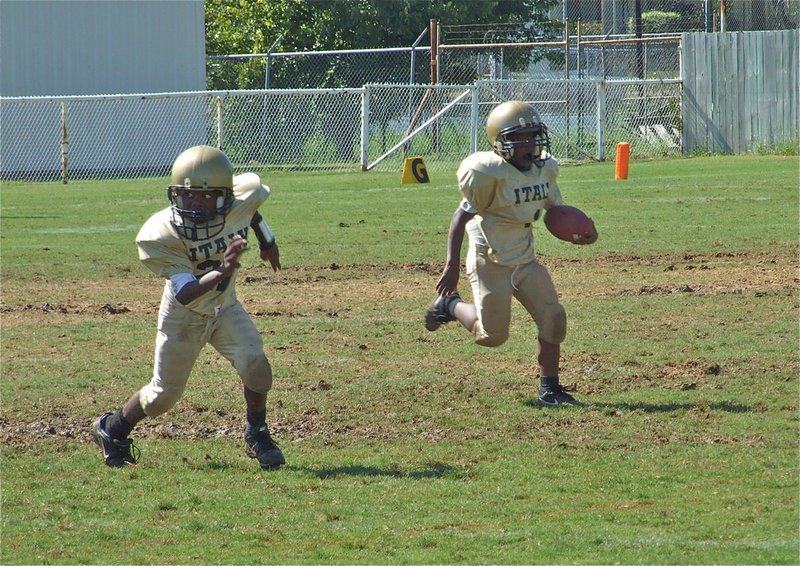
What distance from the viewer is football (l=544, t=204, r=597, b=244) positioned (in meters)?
7.48

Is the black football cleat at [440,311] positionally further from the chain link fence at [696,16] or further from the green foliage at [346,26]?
the green foliage at [346,26]

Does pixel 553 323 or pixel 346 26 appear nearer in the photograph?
pixel 553 323

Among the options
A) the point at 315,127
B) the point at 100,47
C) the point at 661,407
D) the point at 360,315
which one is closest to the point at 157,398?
the point at 661,407

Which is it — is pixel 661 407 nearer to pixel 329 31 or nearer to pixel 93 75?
pixel 93 75

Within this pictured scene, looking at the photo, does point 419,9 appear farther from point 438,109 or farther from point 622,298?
point 622,298

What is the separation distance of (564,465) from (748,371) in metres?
2.46

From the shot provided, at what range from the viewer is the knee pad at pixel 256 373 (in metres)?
6.29

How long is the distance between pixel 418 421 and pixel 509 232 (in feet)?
4.31

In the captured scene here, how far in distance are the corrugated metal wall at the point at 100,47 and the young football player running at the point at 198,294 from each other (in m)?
22.9

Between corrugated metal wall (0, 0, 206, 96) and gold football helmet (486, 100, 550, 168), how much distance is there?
2243 cm

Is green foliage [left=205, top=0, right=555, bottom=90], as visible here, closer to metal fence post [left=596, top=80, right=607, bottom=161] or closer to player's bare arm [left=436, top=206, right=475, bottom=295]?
metal fence post [left=596, top=80, right=607, bottom=161]

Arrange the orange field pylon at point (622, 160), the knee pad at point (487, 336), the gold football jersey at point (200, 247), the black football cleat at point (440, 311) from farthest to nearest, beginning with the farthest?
the orange field pylon at point (622, 160)
the black football cleat at point (440, 311)
the knee pad at point (487, 336)
the gold football jersey at point (200, 247)

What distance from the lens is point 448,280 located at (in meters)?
7.54

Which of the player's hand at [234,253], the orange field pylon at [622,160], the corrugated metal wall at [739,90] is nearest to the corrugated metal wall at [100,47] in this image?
the corrugated metal wall at [739,90]
